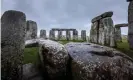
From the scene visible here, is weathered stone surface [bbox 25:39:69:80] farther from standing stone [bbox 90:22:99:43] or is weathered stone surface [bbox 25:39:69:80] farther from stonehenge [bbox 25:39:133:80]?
standing stone [bbox 90:22:99:43]

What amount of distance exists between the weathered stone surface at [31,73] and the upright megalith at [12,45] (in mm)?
460

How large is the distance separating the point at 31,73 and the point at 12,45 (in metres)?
1.21

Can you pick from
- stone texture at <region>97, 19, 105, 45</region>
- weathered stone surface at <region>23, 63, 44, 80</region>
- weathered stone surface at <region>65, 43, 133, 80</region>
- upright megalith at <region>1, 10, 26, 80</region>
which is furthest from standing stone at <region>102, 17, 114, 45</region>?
upright megalith at <region>1, 10, 26, 80</region>

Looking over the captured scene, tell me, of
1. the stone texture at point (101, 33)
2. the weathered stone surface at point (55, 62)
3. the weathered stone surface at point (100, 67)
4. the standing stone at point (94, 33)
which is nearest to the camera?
the weathered stone surface at point (100, 67)

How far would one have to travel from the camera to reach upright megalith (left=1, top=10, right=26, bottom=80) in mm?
4965

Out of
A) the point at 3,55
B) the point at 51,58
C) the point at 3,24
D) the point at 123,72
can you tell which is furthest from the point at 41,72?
the point at 123,72

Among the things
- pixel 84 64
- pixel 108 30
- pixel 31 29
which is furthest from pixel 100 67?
pixel 31 29

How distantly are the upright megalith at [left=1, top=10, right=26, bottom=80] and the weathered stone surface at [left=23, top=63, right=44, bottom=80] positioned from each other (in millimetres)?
460

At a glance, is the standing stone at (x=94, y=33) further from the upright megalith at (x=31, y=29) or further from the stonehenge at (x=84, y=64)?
the stonehenge at (x=84, y=64)

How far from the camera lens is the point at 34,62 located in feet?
22.7

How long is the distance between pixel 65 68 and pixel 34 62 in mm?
1929

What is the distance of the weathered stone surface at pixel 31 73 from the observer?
18.3 feet

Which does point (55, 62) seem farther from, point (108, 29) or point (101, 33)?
point (101, 33)

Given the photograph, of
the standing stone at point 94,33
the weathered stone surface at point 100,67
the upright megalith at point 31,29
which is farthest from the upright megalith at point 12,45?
the upright megalith at point 31,29
